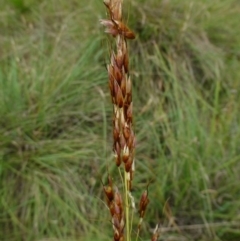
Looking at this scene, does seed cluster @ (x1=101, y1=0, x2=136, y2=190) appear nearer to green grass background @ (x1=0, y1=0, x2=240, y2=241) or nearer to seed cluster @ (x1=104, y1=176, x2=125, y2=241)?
seed cluster @ (x1=104, y1=176, x2=125, y2=241)

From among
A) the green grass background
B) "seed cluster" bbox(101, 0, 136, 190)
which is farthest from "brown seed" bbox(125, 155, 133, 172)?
the green grass background

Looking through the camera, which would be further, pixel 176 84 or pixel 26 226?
pixel 176 84

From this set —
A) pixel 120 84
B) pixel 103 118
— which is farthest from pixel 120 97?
pixel 103 118

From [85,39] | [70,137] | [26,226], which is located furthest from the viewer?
[85,39]

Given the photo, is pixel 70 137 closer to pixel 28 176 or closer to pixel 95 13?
pixel 28 176

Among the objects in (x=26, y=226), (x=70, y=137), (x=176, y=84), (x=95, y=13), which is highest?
(x=95, y=13)

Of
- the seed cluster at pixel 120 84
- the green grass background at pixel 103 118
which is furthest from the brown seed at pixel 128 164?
the green grass background at pixel 103 118

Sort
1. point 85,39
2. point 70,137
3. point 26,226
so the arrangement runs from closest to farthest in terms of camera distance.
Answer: point 26,226
point 70,137
point 85,39

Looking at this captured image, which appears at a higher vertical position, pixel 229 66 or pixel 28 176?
pixel 229 66

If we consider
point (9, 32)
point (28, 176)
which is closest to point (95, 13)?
point (9, 32)
